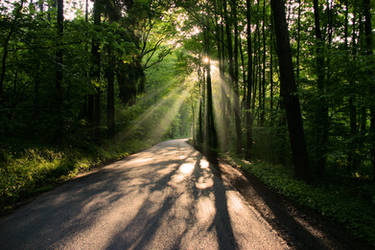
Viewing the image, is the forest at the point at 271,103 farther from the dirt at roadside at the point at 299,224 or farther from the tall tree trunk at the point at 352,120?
the dirt at roadside at the point at 299,224

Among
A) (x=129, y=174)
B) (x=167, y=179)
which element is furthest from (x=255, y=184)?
(x=129, y=174)

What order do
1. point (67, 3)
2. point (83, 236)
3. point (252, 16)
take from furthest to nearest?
point (252, 16)
point (67, 3)
point (83, 236)

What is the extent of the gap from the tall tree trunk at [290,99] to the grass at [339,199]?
0.57 meters

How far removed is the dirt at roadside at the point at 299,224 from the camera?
283 centimetres

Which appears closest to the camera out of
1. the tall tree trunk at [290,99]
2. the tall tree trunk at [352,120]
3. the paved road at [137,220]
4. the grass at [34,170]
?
the paved road at [137,220]

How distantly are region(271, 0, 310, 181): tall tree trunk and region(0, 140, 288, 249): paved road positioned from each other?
94.5 inches

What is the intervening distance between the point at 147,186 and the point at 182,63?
17.9 meters

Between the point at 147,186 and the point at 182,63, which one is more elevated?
the point at 182,63

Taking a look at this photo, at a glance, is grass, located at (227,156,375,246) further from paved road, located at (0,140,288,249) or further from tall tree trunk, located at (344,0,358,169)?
paved road, located at (0,140,288,249)

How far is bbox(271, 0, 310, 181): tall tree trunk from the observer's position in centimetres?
588

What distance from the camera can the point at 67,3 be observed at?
1134 centimetres

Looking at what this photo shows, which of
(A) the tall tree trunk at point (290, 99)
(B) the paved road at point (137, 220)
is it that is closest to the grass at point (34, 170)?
(B) the paved road at point (137, 220)

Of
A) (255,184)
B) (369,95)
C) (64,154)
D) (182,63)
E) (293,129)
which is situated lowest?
(255,184)

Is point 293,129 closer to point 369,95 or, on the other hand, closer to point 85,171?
point 369,95
